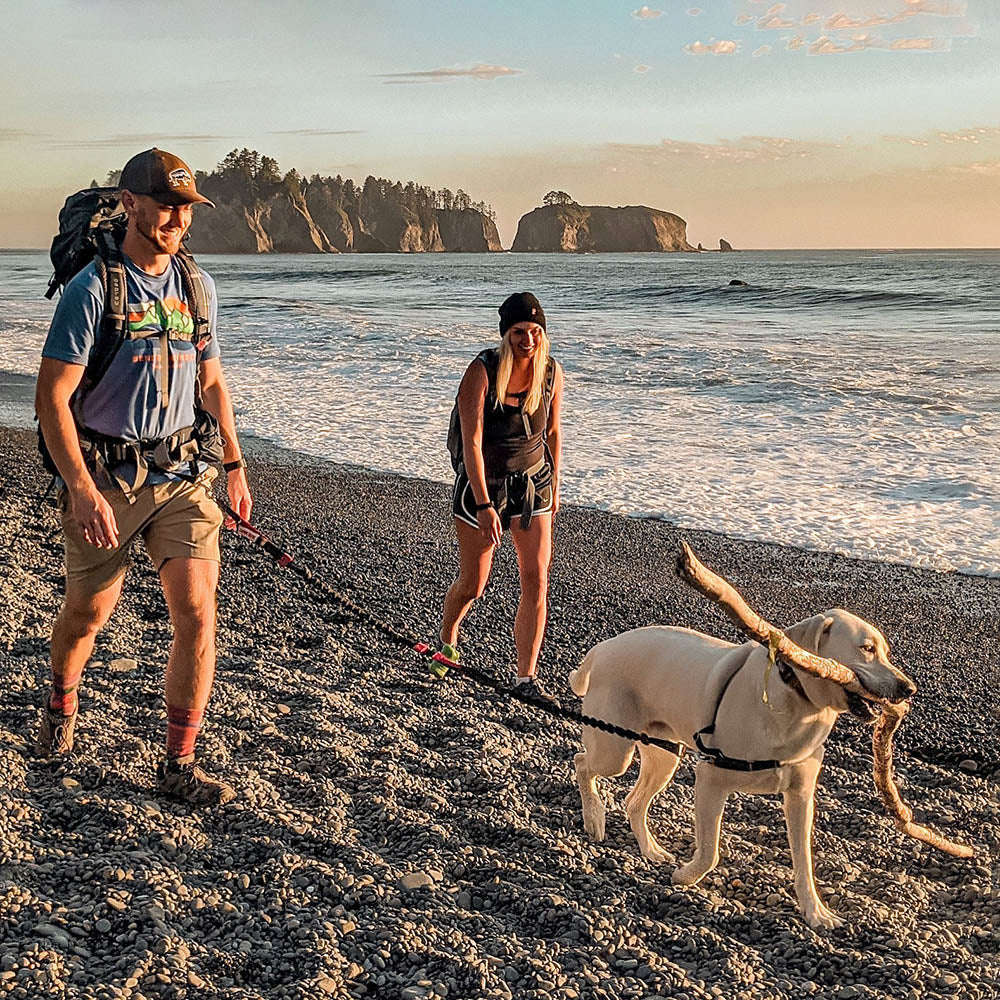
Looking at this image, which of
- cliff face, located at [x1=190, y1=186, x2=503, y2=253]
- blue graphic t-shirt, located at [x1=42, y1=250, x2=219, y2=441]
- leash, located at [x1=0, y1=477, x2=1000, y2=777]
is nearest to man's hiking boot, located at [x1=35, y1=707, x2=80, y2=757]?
leash, located at [x1=0, y1=477, x2=1000, y2=777]

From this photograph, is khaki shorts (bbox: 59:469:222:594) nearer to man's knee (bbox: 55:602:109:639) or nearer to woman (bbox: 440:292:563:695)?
man's knee (bbox: 55:602:109:639)

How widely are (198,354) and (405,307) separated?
1467 inches

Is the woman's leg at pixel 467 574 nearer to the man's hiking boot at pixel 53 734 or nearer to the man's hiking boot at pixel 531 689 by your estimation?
the man's hiking boot at pixel 531 689

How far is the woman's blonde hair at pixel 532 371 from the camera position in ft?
17.7

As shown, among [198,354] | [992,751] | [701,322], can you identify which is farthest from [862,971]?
[701,322]

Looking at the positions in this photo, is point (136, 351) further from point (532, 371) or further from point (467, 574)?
point (467, 574)

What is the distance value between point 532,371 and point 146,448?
2.17 meters

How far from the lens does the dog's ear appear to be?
3468mm

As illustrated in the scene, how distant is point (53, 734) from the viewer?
4.37 meters

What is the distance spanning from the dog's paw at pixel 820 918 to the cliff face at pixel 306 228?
514 feet

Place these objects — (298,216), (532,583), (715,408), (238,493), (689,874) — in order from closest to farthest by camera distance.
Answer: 1. (689,874)
2. (238,493)
3. (532,583)
4. (715,408)
5. (298,216)

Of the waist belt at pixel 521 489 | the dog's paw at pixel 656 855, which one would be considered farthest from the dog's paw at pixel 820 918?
the waist belt at pixel 521 489

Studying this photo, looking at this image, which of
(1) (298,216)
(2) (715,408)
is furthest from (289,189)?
(2) (715,408)

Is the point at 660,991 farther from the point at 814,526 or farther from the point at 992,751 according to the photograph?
the point at 814,526
